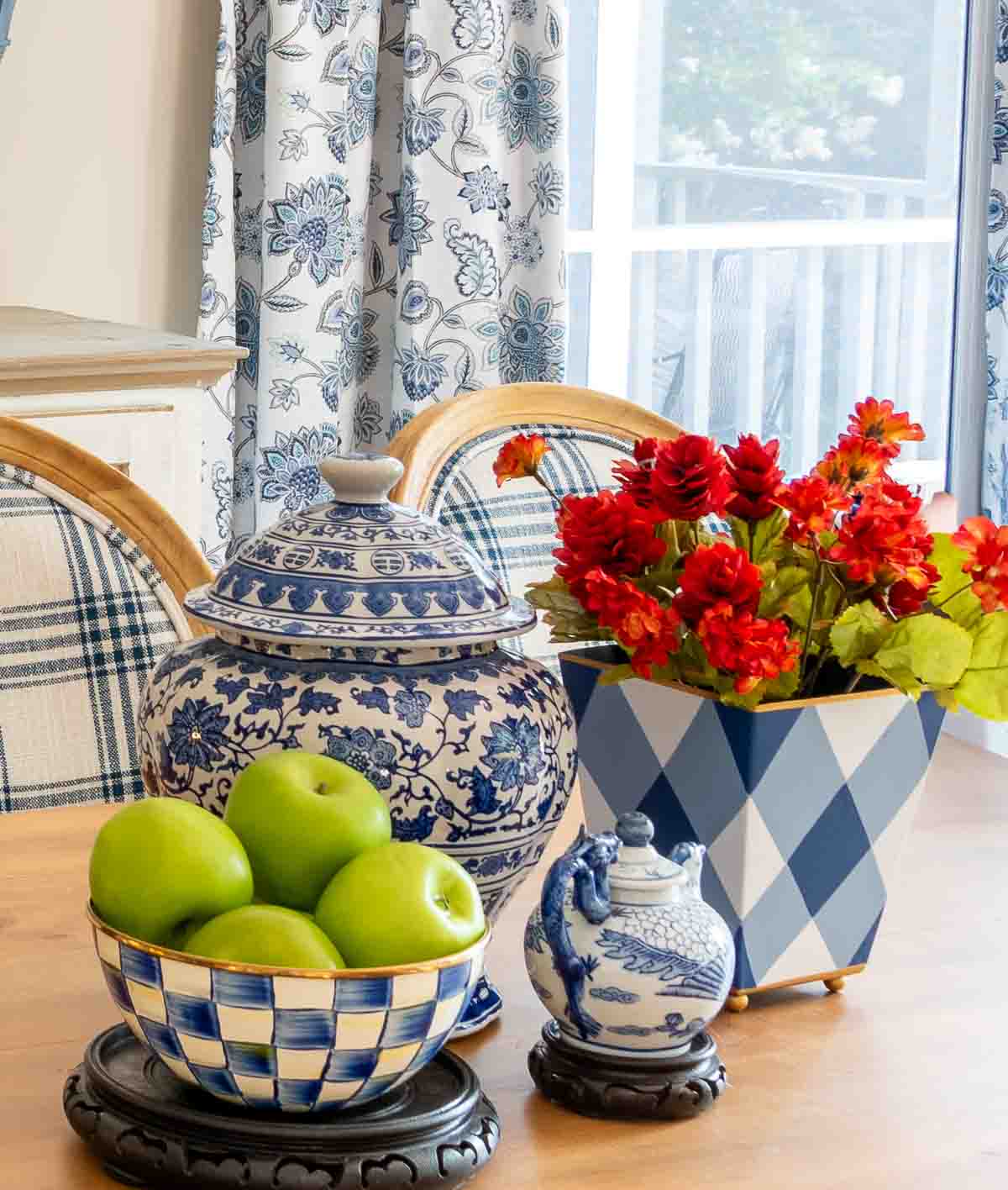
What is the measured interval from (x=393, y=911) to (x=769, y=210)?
285 cm

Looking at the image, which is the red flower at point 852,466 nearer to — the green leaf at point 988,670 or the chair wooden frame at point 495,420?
the green leaf at point 988,670

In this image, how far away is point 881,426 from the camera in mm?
847

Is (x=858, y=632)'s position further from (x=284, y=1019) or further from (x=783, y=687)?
(x=284, y=1019)

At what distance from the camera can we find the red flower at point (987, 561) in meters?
0.77

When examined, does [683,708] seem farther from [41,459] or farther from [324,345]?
[324,345]

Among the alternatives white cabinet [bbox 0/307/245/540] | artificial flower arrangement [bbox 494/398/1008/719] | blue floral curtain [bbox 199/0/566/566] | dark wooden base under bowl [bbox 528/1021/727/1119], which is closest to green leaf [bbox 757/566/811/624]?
artificial flower arrangement [bbox 494/398/1008/719]

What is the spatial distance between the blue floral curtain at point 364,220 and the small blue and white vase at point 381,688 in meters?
1.78

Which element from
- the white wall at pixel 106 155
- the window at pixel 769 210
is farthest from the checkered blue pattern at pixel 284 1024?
the window at pixel 769 210

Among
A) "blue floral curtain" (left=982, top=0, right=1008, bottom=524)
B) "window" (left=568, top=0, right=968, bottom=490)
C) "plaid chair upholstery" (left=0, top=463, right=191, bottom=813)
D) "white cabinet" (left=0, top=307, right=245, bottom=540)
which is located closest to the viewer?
"plaid chair upholstery" (left=0, top=463, right=191, bottom=813)

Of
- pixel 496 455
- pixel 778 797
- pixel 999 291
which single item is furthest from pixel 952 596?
pixel 999 291

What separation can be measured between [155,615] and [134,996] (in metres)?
0.69

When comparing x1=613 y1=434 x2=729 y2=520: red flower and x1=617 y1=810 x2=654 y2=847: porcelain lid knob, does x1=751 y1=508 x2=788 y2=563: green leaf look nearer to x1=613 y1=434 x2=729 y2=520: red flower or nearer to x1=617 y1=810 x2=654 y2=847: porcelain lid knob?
x1=613 y1=434 x2=729 y2=520: red flower

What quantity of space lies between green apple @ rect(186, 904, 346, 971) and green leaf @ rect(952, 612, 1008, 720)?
36 centimetres

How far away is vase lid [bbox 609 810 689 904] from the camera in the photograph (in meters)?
0.70
